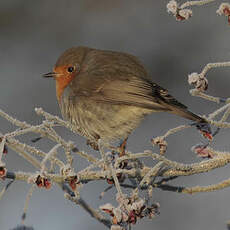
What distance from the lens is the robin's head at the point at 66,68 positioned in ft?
11.7

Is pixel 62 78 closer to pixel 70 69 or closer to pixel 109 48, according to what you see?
pixel 70 69

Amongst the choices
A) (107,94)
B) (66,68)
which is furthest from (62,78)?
(107,94)

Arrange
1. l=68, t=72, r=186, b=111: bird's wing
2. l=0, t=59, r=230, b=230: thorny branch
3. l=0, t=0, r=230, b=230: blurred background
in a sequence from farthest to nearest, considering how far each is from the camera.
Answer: l=0, t=0, r=230, b=230: blurred background
l=68, t=72, r=186, b=111: bird's wing
l=0, t=59, r=230, b=230: thorny branch

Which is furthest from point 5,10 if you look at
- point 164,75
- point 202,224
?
point 202,224

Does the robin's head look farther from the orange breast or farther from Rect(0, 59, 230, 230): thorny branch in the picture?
Rect(0, 59, 230, 230): thorny branch

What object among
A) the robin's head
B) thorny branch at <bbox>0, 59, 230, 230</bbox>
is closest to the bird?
the robin's head

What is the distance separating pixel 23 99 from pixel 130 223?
3.96 m

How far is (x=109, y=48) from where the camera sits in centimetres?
554

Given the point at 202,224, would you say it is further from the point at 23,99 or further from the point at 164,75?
the point at 23,99

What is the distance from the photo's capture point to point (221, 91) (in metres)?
4.96

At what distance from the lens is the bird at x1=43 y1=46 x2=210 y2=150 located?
3.12 m

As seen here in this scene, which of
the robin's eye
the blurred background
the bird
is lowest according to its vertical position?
the bird

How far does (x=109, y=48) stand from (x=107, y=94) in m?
2.30

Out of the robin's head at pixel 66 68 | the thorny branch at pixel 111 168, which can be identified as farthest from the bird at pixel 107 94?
the thorny branch at pixel 111 168
